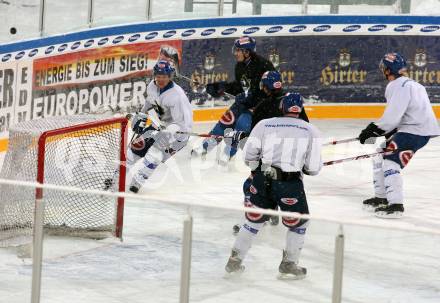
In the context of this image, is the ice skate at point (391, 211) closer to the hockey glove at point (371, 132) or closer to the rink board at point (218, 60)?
the hockey glove at point (371, 132)

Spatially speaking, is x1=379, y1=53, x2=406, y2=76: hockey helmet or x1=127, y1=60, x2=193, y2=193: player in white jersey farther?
x1=127, y1=60, x2=193, y2=193: player in white jersey

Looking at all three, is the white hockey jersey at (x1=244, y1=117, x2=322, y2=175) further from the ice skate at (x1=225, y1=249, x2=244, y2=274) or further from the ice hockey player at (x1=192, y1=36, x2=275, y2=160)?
the ice hockey player at (x1=192, y1=36, x2=275, y2=160)

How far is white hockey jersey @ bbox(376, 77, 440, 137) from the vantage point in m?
7.93

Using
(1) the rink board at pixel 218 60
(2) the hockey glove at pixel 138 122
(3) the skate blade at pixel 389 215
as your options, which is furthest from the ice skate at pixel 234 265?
(1) the rink board at pixel 218 60

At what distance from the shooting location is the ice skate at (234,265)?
4543 mm

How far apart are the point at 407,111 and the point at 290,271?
3.85 meters

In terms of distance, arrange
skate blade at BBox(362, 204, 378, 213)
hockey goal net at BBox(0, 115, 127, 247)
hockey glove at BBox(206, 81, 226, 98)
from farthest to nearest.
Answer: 1. hockey glove at BBox(206, 81, 226, 98)
2. skate blade at BBox(362, 204, 378, 213)
3. hockey goal net at BBox(0, 115, 127, 247)

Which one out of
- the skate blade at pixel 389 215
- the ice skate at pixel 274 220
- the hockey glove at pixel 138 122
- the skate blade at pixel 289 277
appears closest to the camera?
the ice skate at pixel 274 220

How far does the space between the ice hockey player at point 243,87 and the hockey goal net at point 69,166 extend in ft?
5.60

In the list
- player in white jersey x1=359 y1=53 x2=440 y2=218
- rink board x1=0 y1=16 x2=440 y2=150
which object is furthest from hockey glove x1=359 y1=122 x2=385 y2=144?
rink board x1=0 y1=16 x2=440 y2=150

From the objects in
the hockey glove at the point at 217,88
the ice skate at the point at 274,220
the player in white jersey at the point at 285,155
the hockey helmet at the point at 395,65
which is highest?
the hockey helmet at the point at 395,65

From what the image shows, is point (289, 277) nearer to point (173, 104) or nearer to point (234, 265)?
point (234, 265)

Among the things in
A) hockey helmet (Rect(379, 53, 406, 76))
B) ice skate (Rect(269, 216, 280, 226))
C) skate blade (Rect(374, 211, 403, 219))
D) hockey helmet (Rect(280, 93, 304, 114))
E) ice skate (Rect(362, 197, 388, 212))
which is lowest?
skate blade (Rect(374, 211, 403, 219))

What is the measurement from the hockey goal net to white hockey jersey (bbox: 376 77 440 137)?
6.31 feet
